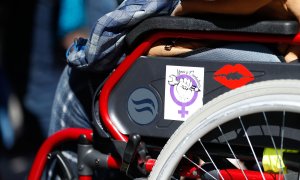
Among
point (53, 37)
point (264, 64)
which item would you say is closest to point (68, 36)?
point (53, 37)

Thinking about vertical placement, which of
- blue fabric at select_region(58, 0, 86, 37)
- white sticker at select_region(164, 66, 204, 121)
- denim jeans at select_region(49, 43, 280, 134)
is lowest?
denim jeans at select_region(49, 43, 280, 134)

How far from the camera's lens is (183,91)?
2.44 metres

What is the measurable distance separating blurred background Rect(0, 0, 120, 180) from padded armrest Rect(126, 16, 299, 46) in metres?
0.75

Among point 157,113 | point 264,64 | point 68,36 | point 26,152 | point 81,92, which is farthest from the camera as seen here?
point 26,152

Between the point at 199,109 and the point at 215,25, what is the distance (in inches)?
10.9

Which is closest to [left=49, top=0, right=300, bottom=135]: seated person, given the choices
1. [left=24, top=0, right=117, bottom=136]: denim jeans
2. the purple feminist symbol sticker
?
the purple feminist symbol sticker

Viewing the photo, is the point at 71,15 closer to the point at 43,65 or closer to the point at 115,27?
the point at 43,65

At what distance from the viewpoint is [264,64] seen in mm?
2332

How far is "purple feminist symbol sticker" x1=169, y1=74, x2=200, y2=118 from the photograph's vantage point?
2430 millimetres

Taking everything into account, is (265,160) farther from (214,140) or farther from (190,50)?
(190,50)

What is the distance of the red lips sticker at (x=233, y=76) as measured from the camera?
Result: 236 centimetres

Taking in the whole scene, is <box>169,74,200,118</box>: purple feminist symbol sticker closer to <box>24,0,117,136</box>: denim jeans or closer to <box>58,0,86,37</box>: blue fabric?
<box>58,0,86,37</box>: blue fabric

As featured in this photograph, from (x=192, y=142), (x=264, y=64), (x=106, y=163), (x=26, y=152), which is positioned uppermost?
(x=264, y=64)

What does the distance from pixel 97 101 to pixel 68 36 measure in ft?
3.31
